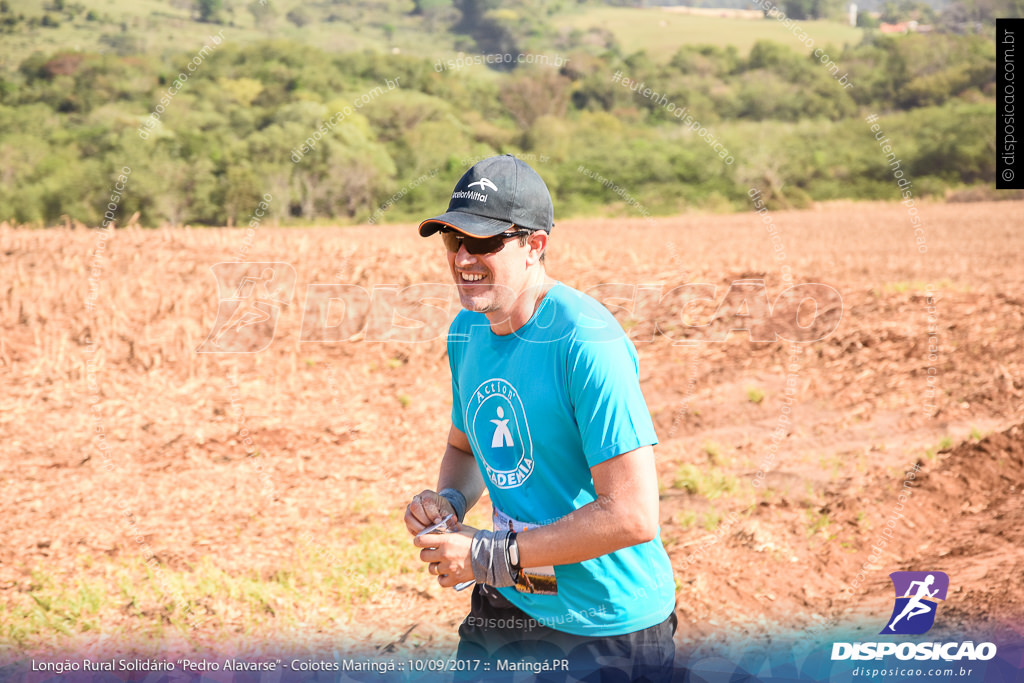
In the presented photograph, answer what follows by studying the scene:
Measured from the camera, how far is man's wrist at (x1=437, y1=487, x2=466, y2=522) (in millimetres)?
2729

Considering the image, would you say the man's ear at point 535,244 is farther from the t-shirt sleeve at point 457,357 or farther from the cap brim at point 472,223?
the t-shirt sleeve at point 457,357

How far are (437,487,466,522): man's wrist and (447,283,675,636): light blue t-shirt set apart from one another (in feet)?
0.79

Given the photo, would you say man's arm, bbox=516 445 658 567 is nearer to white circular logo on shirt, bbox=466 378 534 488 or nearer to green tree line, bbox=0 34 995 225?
white circular logo on shirt, bbox=466 378 534 488

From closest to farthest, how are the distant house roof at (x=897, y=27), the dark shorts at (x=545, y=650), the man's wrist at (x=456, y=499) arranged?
1. the dark shorts at (x=545, y=650)
2. the man's wrist at (x=456, y=499)
3. the distant house roof at (x=897, y=27)

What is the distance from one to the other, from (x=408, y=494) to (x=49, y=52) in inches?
1822

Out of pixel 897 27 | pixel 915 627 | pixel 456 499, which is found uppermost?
pixel 897 27

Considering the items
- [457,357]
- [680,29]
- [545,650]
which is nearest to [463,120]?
[680,29]

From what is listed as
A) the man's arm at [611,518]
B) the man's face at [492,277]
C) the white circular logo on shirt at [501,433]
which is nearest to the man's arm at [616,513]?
the man's arm at [611,518]

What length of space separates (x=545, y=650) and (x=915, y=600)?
343 cm

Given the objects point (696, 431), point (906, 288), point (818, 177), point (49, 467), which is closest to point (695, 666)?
point (696, 431)

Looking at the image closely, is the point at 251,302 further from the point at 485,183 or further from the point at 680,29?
the point at 680,29

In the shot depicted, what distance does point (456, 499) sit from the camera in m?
2.76

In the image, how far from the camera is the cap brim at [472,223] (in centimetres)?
230

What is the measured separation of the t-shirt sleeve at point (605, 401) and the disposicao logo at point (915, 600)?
341 centimetres
